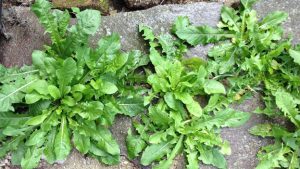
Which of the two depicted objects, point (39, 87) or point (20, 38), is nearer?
point (39, 87)

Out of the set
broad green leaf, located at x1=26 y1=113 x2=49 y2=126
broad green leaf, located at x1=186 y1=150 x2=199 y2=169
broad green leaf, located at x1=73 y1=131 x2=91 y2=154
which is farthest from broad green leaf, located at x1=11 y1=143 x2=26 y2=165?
broad green leaf, located at x1=186 y1=150 x2=199 y2=169

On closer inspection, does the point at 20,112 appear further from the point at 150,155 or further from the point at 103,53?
the point at 150,155

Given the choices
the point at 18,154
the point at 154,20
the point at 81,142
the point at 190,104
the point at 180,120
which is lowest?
the point at 18,154

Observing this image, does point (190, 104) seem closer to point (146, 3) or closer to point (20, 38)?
point (146, 3)

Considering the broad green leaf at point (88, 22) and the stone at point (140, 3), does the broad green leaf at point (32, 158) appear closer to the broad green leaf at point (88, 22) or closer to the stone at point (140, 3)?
the broad green leaf at point (88, 22)

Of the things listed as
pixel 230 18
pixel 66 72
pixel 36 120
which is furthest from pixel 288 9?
pixel 36 120

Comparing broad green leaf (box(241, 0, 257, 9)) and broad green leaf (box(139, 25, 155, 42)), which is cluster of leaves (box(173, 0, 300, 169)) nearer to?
broad green leaf (box(241, 0, 257, 9))
